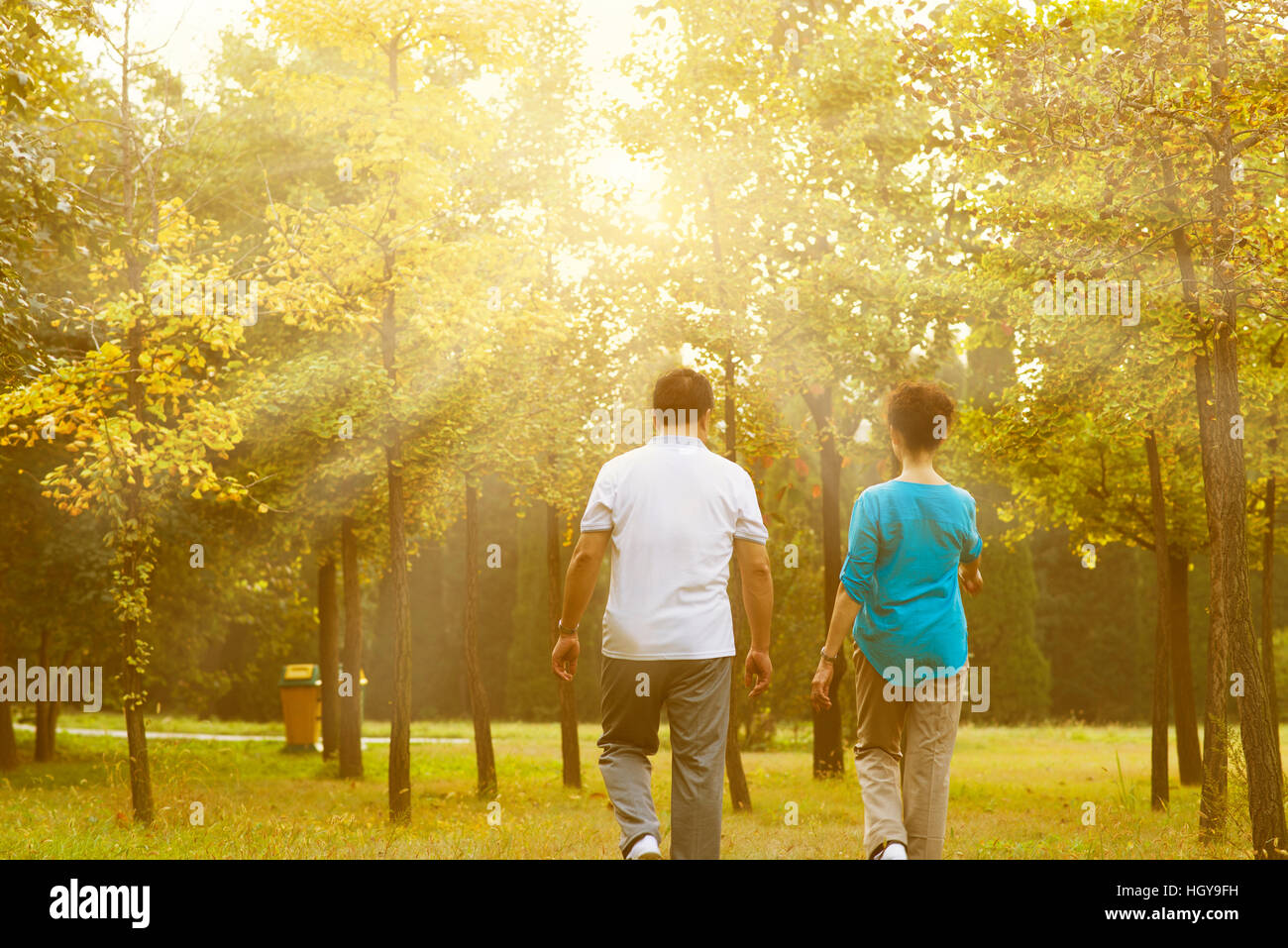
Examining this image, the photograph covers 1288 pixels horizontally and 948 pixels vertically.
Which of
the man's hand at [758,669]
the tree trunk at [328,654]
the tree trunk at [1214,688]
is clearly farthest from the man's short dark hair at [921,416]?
the tree trunk at [328,654]

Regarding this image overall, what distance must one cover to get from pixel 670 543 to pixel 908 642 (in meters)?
1.23

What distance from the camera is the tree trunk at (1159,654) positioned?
43.0 feet

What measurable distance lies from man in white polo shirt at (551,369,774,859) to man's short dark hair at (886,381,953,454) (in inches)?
35.6

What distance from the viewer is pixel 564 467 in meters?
15.5

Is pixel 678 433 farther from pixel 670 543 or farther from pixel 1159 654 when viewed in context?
pixel 1159 654

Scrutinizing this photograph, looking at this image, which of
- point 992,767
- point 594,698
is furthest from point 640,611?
point 594,698

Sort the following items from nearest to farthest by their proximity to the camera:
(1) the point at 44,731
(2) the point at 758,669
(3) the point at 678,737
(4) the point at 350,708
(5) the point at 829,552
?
(3) the point at 678,737, (2) the point at 758,669, (5) the point at 829,552, (4) the point at 350,708, (1) the point at 44,731

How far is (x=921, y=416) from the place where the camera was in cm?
537

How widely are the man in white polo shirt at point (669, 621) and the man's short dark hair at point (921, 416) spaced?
0.90m

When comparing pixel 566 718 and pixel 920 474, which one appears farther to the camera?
pixel 566 718

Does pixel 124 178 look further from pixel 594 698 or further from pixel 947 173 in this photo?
pixel 594 698

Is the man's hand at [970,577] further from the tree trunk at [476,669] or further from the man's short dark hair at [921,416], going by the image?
the tree trunk at [476,669]

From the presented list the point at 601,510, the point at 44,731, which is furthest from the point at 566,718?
the point at 601,510

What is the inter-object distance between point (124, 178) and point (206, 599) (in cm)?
957
